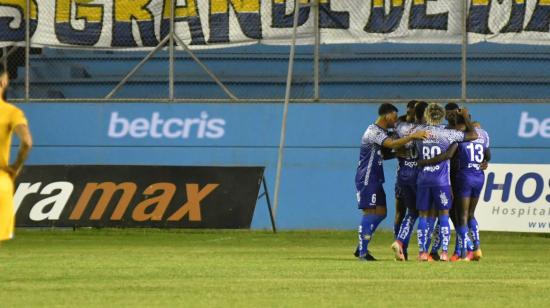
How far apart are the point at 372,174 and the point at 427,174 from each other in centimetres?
72

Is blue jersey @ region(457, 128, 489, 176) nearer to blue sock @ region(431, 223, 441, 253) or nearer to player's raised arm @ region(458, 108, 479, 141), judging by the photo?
player's raised arm @ region(458, 108, 479, 141)

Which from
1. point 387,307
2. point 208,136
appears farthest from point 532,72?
point 387,307

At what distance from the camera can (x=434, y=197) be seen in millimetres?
17875

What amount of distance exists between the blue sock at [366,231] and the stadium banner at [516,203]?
5.70 metres

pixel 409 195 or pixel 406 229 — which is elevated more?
pixel 409 195

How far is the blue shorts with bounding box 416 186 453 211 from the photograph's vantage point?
1784cm

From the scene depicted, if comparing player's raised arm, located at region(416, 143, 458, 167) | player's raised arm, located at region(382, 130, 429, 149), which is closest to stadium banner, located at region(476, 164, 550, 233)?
player's raised arm, located at region(416, 143, 458, 167)

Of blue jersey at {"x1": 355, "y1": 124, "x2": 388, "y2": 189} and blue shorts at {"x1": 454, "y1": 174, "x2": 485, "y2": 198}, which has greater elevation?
blue jersey at {"x1": 355, "y1": 124, "x2": 388, "y2": 189}

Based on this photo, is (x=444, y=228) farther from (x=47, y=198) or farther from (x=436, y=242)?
(x=47, y=198)

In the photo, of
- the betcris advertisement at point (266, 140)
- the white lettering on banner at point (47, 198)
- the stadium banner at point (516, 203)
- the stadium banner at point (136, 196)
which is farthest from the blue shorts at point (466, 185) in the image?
the white lettering on banner at point (47, 198)

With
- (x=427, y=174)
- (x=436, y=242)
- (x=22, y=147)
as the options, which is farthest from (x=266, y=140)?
(x=22, y=147)

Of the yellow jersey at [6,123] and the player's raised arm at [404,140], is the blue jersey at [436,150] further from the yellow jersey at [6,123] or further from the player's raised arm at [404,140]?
the yellow jersey at [6,123]

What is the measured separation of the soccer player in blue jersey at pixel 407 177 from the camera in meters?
17.9

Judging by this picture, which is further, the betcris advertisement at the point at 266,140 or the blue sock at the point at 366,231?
the betcris advertisement at the point at 266,140
